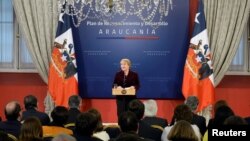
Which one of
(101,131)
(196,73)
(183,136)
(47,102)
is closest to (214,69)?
(196,73)

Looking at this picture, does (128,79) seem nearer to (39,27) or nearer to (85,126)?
(39,27)

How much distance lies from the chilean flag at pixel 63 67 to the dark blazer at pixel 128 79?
0.85 meters

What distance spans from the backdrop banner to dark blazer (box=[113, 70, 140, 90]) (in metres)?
0.65

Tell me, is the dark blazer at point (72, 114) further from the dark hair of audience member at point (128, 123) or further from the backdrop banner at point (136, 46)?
the backdrop banner at point (136, 46)

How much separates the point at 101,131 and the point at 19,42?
15.9 feet

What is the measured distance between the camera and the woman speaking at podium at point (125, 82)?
27.4ft

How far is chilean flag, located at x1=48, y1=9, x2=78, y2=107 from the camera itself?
8.89 meters

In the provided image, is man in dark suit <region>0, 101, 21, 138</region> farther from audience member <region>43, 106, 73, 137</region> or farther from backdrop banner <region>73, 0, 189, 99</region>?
backdrop banner <region>73, 0, 189, 99</region>

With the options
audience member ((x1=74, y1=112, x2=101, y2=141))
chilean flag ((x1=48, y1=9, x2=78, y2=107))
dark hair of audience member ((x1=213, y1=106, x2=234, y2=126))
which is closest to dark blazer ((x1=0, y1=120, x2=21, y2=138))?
audience member ((x1=74, y1=112, x2=101, y2=141))

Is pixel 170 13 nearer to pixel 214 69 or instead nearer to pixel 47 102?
pixel 214 69

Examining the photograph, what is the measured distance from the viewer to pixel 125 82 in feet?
27.5

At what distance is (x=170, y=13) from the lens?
9047mm

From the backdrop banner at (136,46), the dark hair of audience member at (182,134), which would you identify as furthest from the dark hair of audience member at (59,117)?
the backdrop banner at (136,46)

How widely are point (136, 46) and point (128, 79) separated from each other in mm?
930
